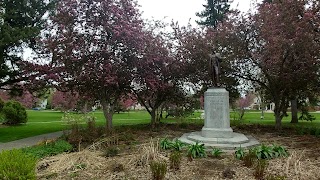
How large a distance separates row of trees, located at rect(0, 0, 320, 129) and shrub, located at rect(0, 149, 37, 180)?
653 cm

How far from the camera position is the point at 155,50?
13.3 m

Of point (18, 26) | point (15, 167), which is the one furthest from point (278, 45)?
point (18, 26)

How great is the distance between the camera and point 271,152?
7.22 metres

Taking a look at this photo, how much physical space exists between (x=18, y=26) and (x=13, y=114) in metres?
7.09

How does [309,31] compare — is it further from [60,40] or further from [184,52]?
[60,40]

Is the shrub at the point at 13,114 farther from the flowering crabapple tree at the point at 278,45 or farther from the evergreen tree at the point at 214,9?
the evergreen tree at the point at 214,9

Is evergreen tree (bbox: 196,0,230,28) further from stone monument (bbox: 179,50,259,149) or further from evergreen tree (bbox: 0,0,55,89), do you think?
stone monument (bbox: 179,50,259,149)

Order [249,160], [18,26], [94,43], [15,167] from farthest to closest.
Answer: [18,26], [94,43], [249,160], [15,167]

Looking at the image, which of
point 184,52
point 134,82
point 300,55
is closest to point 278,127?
point 300,55

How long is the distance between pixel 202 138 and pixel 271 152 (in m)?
2.80

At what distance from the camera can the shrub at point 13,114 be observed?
18.3 m

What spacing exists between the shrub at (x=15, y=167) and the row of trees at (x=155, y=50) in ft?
21.4

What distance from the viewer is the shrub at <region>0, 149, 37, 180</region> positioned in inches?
174

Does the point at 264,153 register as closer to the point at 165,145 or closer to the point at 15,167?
the point at 165,145
